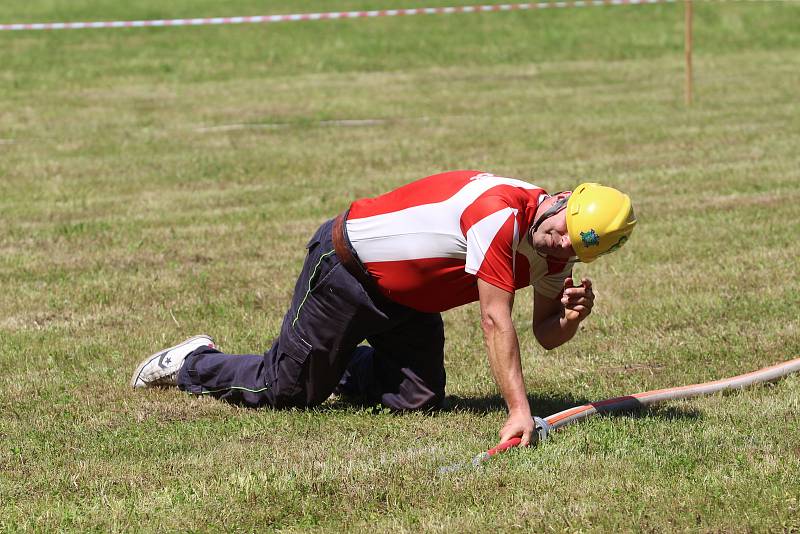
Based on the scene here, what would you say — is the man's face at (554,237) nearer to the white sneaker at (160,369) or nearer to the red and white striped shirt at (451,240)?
the red and white striped shirt at (451,240)

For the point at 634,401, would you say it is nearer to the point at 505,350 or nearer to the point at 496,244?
the point at 505,350

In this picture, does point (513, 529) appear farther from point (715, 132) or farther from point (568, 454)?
point (715, 132)

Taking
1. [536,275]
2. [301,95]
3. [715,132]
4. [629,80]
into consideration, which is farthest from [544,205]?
[629,80]

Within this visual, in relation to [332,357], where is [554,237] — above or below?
above

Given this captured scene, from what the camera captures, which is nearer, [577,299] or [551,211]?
[551,211]

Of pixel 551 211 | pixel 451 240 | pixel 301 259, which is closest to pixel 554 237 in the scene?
pixel 551 211

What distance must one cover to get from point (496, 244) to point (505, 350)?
475 millimetres

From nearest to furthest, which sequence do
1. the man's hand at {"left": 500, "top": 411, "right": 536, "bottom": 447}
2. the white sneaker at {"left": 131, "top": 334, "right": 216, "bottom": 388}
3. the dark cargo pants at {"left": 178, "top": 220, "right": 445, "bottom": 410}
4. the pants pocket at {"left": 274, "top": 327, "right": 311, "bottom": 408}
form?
the man's hand at {"left": 500, "top": 411, "right": 536, "bottom": 447}
the dark cargo pants at {"left": 178, "top": 220, "right": 445, "bottom": 410}
the pants pocket at {"left": 274, "top": 327, "right": 311, "bottom": 408}
the white sneaker at {"left": 131, "top": 334, "right": 216, "bottom": 388}

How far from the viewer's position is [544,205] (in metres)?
5.48

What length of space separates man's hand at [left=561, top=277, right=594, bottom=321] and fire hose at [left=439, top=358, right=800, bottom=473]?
1.69 feet

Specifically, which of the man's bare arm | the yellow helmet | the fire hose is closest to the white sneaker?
the fire hose

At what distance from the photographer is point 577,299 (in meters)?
5.83

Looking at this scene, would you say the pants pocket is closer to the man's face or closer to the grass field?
the grass field

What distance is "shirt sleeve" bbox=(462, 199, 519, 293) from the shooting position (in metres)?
5.29
